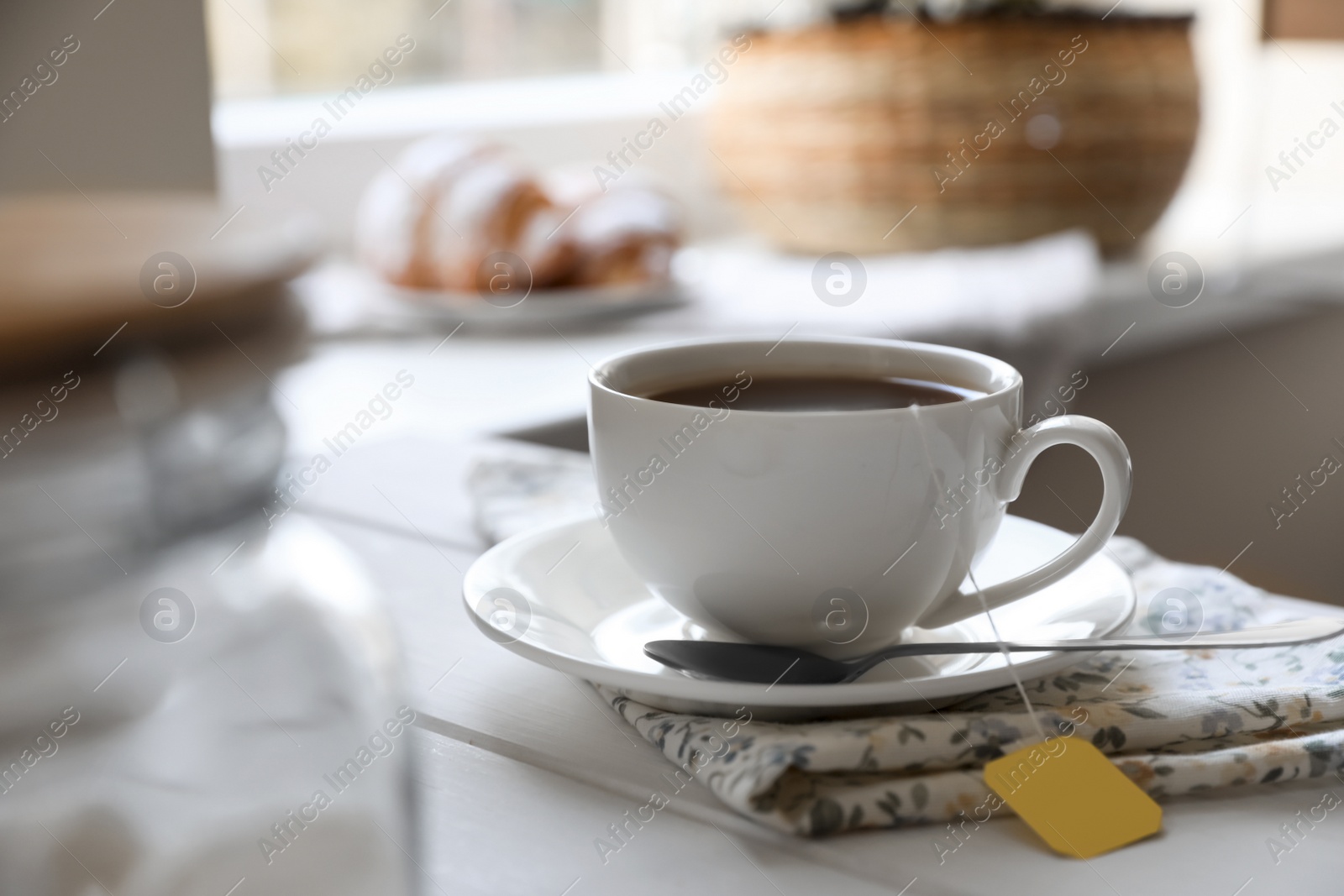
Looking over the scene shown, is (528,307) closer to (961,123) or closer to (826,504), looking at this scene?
(961,123)

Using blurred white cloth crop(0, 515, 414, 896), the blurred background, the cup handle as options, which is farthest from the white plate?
blurred white cloth crop(0, 515, 414, 896)

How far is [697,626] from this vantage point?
Answer: 0.45 metres

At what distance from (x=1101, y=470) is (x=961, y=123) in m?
1.00

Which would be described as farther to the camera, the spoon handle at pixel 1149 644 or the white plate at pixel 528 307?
the white plate at pixel 528 307

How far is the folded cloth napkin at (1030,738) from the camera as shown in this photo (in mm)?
350

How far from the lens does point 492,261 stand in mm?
1235

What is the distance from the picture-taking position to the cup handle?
0.41m

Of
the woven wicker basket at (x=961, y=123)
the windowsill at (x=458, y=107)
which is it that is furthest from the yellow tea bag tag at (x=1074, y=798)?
the windowsill at (x=458, y=107)

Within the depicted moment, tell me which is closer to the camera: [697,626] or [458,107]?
[697,626]

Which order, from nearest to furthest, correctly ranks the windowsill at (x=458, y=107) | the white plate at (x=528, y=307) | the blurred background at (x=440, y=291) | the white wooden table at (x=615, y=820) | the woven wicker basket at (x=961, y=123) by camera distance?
the blurred background at (x=440, y=291) → the white wooden table at (x=615, y=820) → the white plate at (x=528, y=307) → the woven wicker basket at (x=961, y=123) → the windowsill at (x=458, y=107)

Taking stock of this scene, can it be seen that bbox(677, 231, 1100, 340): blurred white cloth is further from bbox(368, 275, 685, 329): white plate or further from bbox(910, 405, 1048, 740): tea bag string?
bbox(910, 405, 1048, 740): tea bag string

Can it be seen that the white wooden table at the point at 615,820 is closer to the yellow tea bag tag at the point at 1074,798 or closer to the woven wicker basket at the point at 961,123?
the yellow tea bag tag at the point at 1074,798

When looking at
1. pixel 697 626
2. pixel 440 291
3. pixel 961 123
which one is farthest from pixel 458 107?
pixel 697 626

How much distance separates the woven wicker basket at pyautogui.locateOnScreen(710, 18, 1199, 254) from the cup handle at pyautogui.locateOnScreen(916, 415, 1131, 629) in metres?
0.99
